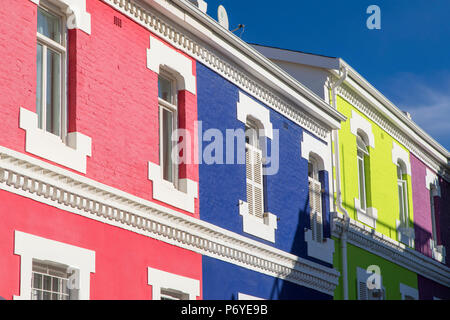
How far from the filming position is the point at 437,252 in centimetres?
2700

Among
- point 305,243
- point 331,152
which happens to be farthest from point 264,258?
point 331,152

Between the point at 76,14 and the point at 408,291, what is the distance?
13.4 meters

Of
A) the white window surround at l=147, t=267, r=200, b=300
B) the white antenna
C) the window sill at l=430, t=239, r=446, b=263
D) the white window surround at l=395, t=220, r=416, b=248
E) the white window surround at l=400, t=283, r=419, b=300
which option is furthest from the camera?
the window sill at l=430, t=239, r=446, b=263

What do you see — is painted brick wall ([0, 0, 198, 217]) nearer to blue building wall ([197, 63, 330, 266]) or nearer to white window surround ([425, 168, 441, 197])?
blue building wall ([197, 63, 330, 266])

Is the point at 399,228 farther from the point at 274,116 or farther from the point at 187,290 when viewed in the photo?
the point at 187,290

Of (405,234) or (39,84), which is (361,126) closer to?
(405,234)

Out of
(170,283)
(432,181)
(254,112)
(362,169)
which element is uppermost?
(432,181)

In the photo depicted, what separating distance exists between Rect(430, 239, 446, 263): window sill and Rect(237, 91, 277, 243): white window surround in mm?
9206

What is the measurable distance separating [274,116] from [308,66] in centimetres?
387

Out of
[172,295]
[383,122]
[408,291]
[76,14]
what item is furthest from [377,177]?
[76,14]

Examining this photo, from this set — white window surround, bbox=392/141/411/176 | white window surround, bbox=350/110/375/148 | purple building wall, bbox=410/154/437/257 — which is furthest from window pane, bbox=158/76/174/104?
purple building wall, bbox=410/154/437/257

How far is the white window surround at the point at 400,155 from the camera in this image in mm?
25531

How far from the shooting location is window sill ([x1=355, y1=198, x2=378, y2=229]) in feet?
74.7

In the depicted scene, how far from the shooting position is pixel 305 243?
19891 millimetres
